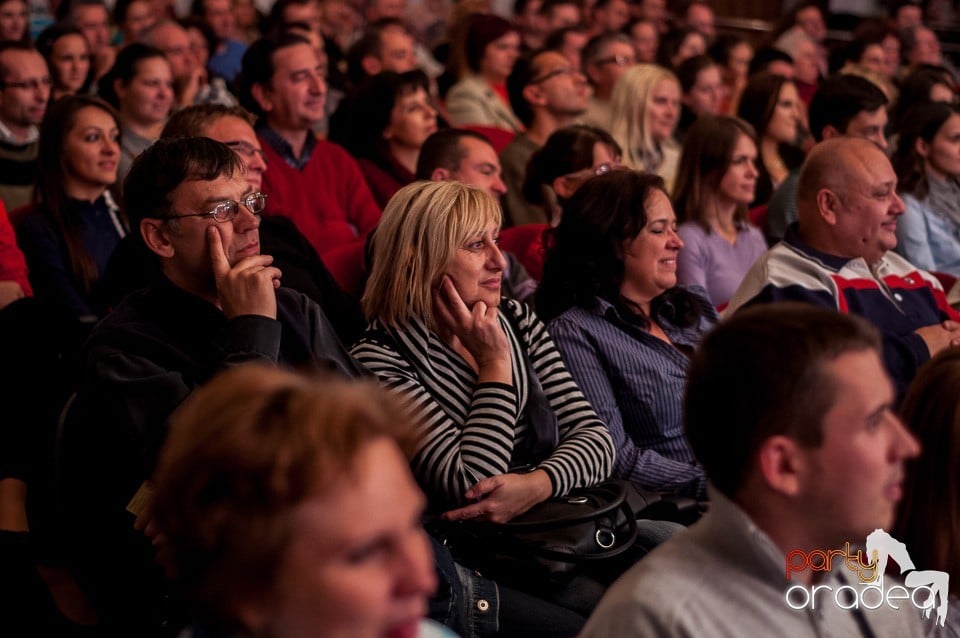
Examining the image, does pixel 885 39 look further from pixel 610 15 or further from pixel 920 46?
pixel 610 15

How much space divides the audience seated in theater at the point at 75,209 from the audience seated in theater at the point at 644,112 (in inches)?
91.2

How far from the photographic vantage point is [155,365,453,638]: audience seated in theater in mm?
922

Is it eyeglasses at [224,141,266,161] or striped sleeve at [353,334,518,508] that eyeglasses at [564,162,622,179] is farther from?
striped sleeve at [353,334,518,508]

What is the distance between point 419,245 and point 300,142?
1830mm

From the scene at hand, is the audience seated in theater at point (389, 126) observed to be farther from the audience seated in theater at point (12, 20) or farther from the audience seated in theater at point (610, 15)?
the audience seated in theater at point (610, 15)

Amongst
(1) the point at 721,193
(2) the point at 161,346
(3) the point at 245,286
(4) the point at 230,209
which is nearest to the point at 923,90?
(1) the point at 721,193

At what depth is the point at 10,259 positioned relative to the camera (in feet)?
10.7

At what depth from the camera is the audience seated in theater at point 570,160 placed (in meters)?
3.68

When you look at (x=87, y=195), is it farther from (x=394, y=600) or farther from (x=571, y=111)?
(x=394, y=600)

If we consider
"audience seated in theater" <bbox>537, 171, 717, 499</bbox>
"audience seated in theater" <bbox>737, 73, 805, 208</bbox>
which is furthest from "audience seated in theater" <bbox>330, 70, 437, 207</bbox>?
"audience seated in theater" <bbox>737, 73, 805, 208</bbox>

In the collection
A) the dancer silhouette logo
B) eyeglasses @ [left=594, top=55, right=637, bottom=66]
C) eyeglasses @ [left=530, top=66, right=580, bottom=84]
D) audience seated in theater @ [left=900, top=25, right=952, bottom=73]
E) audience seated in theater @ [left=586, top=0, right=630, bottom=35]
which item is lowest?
audience seated in theater @ [left=900, top=25, right=952, bottom=73]

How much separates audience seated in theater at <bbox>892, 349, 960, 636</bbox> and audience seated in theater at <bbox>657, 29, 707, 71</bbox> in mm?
5668

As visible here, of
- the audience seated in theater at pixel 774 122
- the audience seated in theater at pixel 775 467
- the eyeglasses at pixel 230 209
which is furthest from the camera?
the audience seated in theater at pixel 774 122

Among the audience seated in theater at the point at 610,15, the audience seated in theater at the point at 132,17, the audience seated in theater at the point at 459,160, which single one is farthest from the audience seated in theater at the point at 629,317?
the audience seated in theater at the point at 610,15
